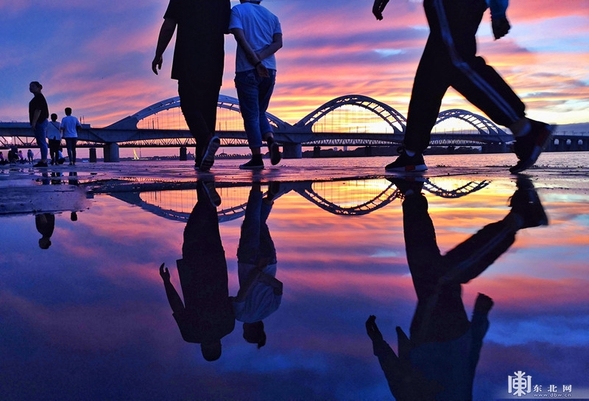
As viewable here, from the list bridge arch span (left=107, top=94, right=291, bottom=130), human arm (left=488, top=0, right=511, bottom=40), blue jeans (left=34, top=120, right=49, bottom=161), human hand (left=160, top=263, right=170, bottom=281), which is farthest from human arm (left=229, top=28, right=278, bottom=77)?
bridge arch span (left=107, top=94, right=291, bottom=130)

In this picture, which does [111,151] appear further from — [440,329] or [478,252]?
[440,329]

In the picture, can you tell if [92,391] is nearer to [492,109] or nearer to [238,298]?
[238,298]

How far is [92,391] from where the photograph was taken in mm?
532

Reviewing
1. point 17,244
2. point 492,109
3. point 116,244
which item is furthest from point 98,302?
point 492,109

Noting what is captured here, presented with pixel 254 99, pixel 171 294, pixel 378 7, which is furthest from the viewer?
pixel 254 99

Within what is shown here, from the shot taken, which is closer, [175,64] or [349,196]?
[349,196]

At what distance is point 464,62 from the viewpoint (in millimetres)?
4113

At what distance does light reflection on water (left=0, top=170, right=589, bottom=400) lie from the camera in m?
A: 0.55

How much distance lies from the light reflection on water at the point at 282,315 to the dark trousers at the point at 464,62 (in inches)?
108

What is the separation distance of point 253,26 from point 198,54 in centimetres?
67

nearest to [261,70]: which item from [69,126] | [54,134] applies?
[54,134]

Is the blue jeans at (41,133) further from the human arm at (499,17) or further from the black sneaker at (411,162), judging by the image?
the human arm at (499,17)

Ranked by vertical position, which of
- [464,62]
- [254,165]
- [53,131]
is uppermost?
[53,131]

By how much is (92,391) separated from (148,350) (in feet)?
0.36
